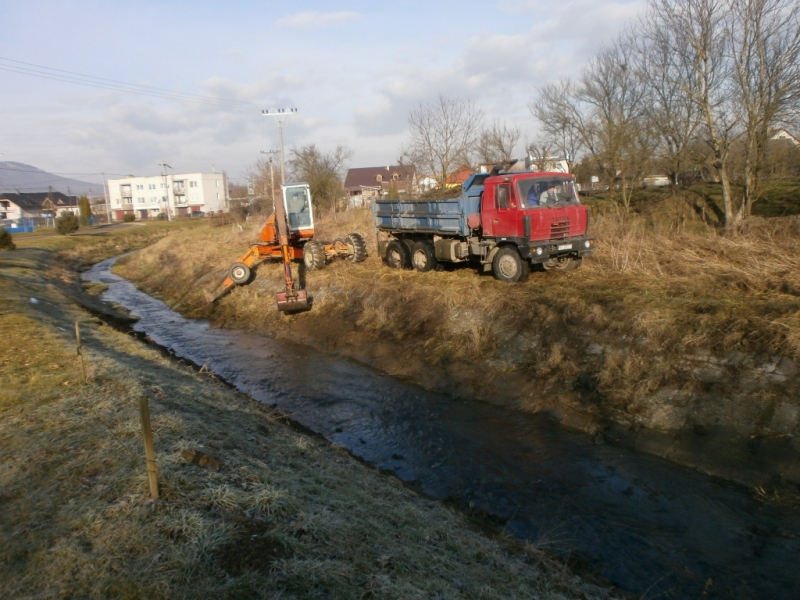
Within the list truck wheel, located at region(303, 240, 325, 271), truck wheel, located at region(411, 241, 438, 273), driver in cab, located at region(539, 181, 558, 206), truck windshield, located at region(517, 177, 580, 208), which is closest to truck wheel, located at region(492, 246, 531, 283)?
truck windshield, located at region(517, 177, 580, 208)

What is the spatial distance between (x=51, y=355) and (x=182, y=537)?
718 cm

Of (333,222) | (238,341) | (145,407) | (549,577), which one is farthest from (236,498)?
(333,222)

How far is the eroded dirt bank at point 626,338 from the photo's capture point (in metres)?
Result: 8.11

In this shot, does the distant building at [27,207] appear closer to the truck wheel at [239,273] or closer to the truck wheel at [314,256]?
the truck wheel at [239,273]

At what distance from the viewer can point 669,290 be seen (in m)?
11.4

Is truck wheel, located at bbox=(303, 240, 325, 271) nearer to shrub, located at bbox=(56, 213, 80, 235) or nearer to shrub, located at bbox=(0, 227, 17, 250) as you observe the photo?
Answer: shrub, located at bbox=(0, 227, 17, 250)

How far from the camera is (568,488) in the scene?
7.55 metres

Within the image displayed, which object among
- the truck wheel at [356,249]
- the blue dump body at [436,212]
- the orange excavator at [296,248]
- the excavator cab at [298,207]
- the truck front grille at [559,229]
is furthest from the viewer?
the truck wheel at [356,249]

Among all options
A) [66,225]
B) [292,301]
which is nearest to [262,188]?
[66,225]

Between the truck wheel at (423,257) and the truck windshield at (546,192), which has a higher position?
the truck windshield at (546,192)

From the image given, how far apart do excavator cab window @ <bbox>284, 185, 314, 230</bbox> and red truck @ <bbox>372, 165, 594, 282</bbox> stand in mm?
4959

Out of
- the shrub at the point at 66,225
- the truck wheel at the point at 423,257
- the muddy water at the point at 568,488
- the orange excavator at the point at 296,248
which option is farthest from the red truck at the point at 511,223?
the shrub at the point at 66,225

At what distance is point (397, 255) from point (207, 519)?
13.8 metres

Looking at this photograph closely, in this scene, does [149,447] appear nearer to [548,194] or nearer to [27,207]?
[548,194]
